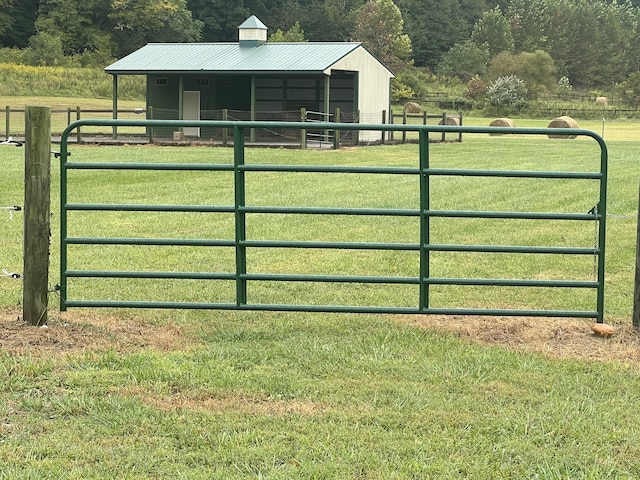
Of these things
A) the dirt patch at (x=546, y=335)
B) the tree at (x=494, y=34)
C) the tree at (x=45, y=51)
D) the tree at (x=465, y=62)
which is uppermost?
the tree at (x=494, y=34)

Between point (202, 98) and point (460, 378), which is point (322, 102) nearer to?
point (202, 98)

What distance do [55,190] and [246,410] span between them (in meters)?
12.5

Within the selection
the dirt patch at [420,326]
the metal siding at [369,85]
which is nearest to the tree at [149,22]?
the metal siding at [369,85]

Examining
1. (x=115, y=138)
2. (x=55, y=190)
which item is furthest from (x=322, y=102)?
(x=55, y=190)

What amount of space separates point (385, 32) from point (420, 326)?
274 feet

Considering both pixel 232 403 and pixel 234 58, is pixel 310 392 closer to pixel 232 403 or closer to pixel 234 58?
pixel 232 403

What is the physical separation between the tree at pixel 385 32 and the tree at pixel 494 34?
18.1 meters

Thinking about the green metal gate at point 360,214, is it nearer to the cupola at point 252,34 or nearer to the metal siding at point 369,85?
the metal siding at point 369,85

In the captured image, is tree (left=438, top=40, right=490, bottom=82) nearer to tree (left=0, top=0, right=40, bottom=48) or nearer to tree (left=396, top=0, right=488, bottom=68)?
tree (left=396, top=0, right=488, bottom=68)

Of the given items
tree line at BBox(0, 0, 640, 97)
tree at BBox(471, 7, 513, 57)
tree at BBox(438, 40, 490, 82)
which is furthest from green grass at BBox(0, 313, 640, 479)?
tree at BBox(471, 7, 513, 57)

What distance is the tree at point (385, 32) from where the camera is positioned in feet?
285

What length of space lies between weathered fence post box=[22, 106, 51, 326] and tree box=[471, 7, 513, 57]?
326ft

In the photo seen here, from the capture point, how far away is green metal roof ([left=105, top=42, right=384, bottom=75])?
3350 centimetres

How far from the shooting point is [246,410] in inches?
206
